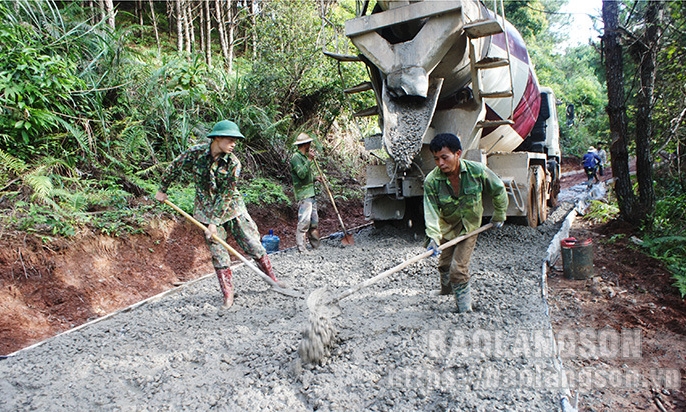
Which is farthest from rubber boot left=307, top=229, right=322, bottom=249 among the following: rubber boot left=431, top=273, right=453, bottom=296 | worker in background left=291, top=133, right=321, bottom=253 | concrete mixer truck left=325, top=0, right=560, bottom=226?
rubber boot left=431, top=273, right=453, bottom=296

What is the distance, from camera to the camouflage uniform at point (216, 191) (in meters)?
3.92

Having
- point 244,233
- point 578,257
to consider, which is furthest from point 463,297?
point 244,233

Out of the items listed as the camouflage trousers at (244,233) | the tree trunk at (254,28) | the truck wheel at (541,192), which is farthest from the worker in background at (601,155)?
the camouflage trousers at (244,233)

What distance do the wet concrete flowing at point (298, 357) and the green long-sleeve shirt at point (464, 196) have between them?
0.75 metres

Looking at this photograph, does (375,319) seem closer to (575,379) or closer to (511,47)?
(575,379)

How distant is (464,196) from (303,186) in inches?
112

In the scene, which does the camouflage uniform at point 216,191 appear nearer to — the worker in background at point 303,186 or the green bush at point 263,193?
the worker in background at point 303,186

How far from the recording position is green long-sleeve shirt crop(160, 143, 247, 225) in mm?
3920

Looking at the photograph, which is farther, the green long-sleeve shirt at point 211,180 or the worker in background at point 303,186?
the worker in background at point 303,186

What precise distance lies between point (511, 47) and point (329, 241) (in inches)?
148

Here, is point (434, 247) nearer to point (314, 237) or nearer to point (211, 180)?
point (211, 180)

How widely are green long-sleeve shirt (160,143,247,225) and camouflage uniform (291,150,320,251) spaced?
5.62ft

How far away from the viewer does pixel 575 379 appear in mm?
2684

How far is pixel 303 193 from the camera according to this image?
5.79 meters
